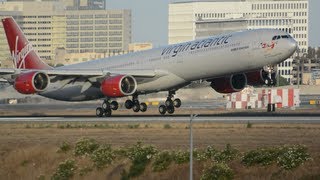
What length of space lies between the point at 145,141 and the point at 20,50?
3603cm

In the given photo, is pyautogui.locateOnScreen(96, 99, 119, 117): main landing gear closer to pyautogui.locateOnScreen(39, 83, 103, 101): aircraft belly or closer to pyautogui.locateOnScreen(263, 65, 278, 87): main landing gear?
pyautogui.locateOnScreen(39, 83, 103, 101): aircraft belly

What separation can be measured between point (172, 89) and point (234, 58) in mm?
7128

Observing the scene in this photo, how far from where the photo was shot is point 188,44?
77000 mm

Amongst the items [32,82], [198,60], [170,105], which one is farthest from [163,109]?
[32,82]

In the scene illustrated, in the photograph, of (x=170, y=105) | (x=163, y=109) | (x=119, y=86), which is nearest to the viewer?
(x=119, y=86)

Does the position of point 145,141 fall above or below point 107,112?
below

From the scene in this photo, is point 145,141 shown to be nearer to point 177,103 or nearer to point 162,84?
point 162,84

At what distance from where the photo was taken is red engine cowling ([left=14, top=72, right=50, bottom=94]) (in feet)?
246

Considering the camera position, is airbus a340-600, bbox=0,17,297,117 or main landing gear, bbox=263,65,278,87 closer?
airbus a340-600, bbox=0,17,297,117

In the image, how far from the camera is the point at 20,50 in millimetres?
88625

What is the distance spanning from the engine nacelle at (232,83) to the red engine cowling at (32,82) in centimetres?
1342

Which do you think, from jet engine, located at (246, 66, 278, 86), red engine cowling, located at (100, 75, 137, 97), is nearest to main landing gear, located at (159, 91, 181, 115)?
red engine cowling, located at (100, 75, 137, 97)

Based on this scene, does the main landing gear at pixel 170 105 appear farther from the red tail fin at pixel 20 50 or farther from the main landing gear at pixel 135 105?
the red tail fin at pixel 20 50

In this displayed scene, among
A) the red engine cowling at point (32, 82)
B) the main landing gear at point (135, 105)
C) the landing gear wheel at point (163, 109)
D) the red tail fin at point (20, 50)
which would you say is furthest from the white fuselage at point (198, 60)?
the red tail fin at point (20, 50)
